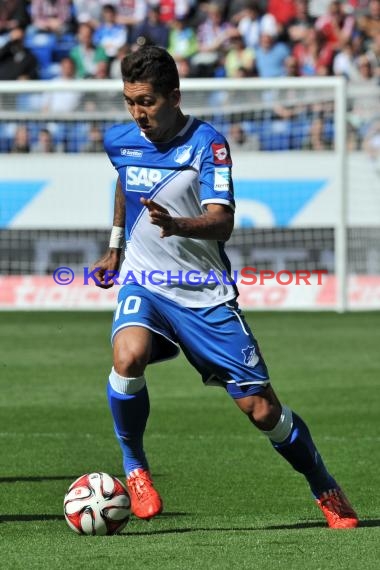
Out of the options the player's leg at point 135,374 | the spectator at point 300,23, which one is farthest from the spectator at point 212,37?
the player's leg at point 135,374

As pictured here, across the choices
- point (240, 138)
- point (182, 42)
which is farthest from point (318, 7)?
point (240, 138)

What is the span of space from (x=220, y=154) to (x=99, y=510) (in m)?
1.76

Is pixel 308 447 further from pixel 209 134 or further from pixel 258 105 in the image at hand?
pixel 258 105

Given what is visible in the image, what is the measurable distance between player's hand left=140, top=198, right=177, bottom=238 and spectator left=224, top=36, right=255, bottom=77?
15.2 meters

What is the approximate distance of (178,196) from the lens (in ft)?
19.9

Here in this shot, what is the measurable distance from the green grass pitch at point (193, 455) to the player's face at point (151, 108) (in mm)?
1923

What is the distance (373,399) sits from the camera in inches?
→ 428

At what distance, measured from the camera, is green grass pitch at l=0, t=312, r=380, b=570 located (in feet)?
17.8

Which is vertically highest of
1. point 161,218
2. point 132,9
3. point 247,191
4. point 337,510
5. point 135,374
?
point 161,218

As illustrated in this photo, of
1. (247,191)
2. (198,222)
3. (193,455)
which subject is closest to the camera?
(198,222)

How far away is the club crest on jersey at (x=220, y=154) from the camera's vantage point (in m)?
5.97

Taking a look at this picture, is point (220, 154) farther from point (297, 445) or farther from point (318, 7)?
point (318, 7)

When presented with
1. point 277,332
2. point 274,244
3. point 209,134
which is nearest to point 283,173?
point 274,244

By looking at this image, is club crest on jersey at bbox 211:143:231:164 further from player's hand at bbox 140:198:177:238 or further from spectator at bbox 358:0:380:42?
spectator at bbox 358:0:380:42
